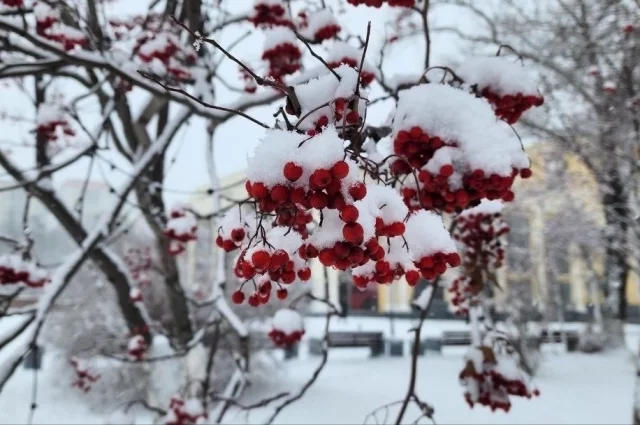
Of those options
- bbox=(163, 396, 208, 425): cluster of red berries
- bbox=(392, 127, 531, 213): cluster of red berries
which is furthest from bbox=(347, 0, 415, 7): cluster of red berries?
bbox=(163, 396, 208, 425): cluster of red berries

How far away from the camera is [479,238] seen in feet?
10.3

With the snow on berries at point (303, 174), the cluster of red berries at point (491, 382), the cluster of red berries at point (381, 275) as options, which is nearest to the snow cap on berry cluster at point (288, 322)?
the cluster of red berries at point (491, 382)

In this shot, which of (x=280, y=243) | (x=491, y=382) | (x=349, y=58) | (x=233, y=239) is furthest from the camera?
(x=491, y=382)

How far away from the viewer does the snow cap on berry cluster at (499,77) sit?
5.64ft

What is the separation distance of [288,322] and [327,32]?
2.04 m

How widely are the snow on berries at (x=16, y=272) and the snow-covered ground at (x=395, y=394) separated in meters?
2.57

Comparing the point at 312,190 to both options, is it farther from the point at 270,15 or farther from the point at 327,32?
the point at 270,15

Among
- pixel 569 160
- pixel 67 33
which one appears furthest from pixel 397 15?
pixel 569 160

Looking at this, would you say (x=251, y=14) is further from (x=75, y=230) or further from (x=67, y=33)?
(x=75, y=230)

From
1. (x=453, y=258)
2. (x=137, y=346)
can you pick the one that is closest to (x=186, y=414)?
(x=137, y=346)

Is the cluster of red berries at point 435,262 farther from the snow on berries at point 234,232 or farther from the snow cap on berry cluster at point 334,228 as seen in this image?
the snow on berries at point 234,232

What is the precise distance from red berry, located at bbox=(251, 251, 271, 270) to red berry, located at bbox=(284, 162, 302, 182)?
8.7 inches

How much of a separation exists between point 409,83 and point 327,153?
1.74 metres

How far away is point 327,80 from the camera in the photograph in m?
1.25
